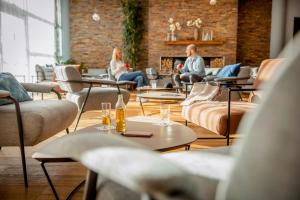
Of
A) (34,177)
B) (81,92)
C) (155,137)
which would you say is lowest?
(34,177)

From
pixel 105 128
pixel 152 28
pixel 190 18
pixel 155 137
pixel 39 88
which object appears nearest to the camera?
pixel 155 137

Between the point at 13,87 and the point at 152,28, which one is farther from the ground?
the point at 152,28

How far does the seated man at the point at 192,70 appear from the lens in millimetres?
6711

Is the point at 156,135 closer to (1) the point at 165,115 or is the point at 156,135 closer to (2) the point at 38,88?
(1) the point at 165,115

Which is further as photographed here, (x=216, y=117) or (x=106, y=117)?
(x=216, y=117)

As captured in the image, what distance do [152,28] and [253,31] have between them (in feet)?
10.1

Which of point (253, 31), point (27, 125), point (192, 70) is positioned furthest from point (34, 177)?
point (253, 31)

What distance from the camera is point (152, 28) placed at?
10.0m

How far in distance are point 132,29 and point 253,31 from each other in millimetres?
3663

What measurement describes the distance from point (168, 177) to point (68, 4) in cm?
1076

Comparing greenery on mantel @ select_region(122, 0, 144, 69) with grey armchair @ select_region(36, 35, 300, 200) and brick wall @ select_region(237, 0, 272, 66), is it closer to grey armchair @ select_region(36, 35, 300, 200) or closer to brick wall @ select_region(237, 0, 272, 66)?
brick wall @ select_region(237, 0, 272, 66)

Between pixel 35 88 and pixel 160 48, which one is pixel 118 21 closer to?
pixel 160 48

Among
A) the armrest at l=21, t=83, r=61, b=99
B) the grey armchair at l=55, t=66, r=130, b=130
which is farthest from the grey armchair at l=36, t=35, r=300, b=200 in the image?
the grey armchair at l=55, t=66, r=130, b=130

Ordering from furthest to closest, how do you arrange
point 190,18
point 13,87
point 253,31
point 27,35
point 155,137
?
point 253,31 < point 190,18 < point 27,35 < point 13,87 < point 155,137
